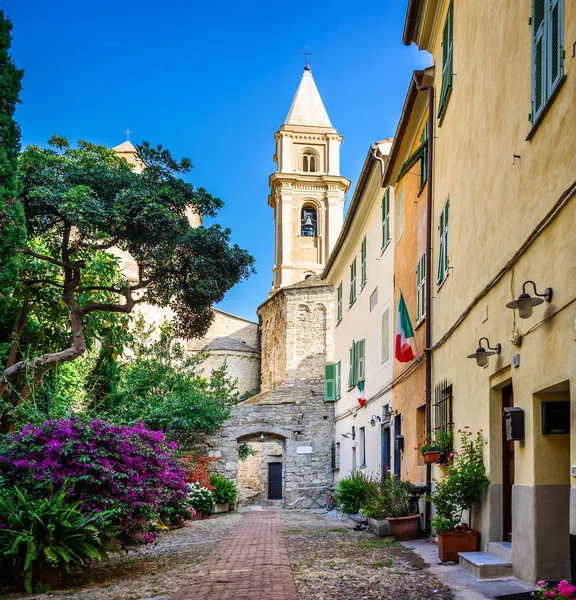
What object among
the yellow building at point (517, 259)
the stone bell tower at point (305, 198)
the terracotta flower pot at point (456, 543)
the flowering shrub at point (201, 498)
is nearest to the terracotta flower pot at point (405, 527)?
the yellow building at point (517, 259)

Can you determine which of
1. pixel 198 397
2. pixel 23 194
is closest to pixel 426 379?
pixel 23 194

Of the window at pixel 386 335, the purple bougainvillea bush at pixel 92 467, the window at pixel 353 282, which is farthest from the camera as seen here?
the window at pixel 353 282

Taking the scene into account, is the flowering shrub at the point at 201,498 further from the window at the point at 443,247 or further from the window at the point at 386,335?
Result: the window at the point at 443,247

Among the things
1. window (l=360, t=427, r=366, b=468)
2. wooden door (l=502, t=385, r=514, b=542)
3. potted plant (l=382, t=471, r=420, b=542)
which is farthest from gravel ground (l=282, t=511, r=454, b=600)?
window (l=360, t=427, r=366, b=468)

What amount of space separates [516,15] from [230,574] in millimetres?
6171

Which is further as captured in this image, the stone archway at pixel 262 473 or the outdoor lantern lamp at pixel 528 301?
the stone archway at pixel 262 473

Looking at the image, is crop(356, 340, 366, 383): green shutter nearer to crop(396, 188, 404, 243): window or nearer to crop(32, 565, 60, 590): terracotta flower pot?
crop(396, 188, 404, 243): window

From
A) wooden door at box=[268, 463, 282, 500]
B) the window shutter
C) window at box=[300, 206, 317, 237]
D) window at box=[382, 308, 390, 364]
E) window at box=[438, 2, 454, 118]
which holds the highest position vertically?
window at box=[300, 206, 317, 237]

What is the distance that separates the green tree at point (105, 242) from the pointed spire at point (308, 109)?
129ft

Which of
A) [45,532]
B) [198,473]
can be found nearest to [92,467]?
[45,532]

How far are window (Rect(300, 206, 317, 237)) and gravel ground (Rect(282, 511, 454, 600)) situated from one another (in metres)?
40.7

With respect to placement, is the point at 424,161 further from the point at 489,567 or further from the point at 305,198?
the point at 305,198

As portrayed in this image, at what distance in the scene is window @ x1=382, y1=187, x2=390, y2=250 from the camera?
1592 cm

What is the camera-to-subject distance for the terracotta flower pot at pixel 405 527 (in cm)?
1088
